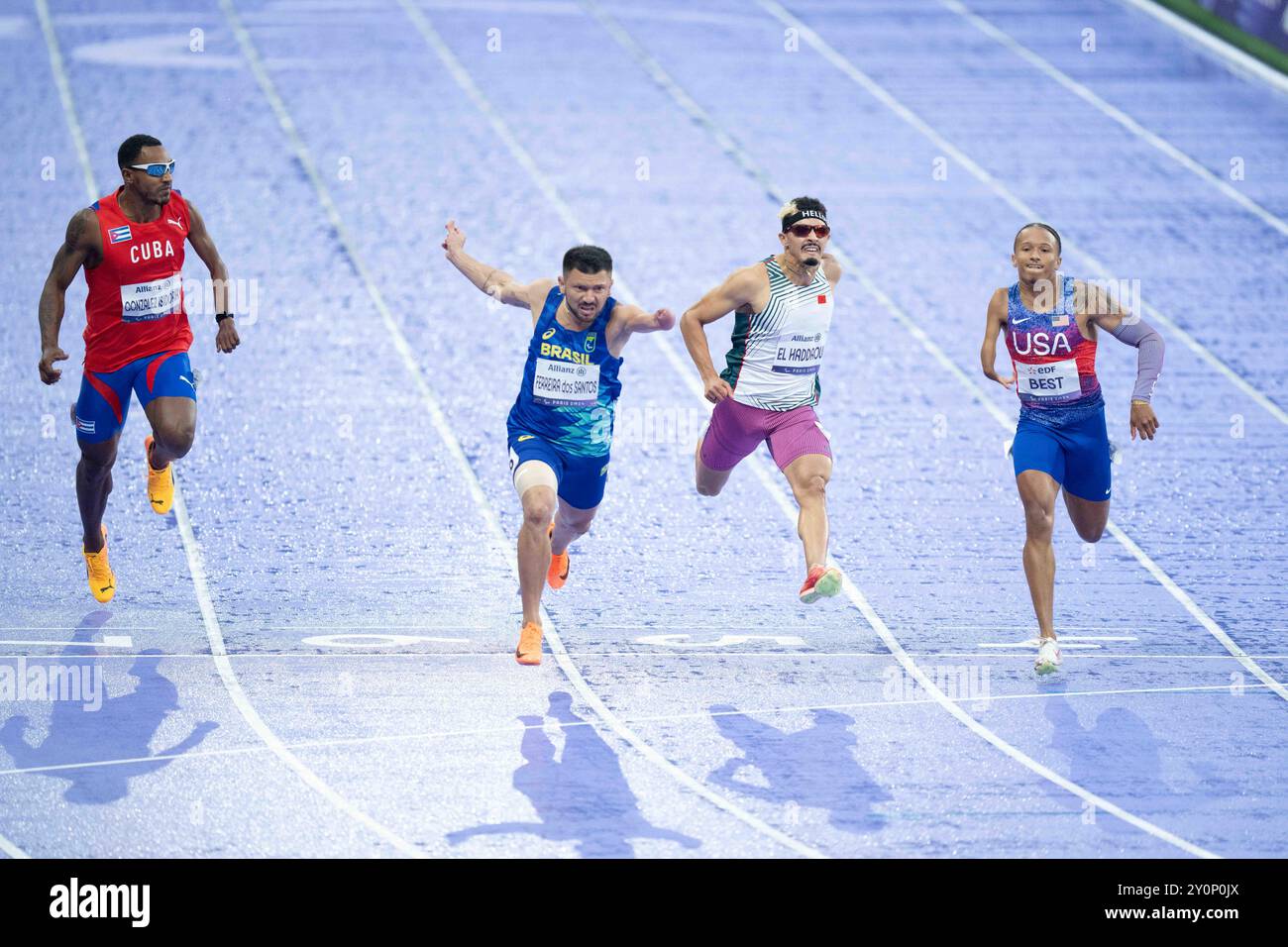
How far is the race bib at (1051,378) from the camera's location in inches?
294

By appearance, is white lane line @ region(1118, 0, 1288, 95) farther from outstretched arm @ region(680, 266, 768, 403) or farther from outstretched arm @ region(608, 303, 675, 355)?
outstretched arm @ region(608, 303, 675, 355)

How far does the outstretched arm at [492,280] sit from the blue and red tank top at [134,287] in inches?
46.2

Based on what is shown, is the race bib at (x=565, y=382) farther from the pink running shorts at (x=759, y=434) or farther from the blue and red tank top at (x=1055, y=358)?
the blue and red tank top at (x=1055, y=358)

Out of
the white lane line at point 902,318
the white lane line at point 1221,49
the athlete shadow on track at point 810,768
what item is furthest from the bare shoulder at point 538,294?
the white lane line at point 1221,49

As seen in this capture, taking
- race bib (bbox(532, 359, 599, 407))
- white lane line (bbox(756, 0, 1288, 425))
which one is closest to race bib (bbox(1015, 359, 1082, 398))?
race bib (bbox(532, 359, 599, 407))

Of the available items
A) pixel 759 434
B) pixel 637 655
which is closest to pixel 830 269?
pixel 759 434

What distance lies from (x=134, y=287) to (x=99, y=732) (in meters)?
1.98

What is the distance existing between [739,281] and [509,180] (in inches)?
274

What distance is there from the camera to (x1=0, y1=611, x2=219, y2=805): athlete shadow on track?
6.29m

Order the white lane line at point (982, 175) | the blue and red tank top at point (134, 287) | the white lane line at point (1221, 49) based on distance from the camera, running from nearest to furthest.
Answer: the blue and red tank top at point (134, 287) → the white lane line at point (982, 175) → the white lane line at point (1221, 49)

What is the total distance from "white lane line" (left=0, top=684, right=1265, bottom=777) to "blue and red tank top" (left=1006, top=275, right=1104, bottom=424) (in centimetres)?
116

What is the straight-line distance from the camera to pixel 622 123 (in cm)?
1529

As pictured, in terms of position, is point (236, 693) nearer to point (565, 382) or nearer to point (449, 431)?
point (565, 382)

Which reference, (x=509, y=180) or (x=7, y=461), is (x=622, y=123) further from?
(x=7, y=461)
